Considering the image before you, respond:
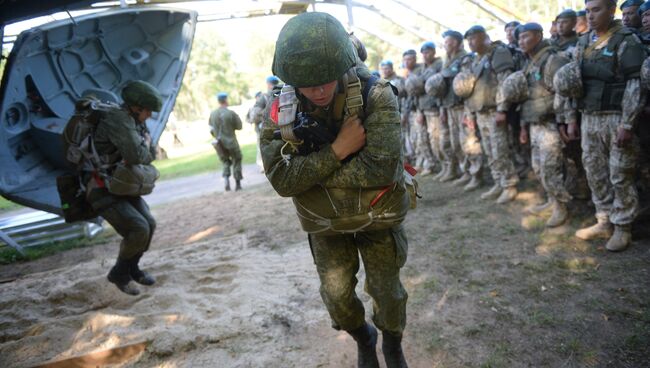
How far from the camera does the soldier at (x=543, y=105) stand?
420cm

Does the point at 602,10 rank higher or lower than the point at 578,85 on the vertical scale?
higher

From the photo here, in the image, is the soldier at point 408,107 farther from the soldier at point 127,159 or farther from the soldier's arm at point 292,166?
the soldier's arm at point 292,166

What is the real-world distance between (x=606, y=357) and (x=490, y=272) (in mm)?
1203

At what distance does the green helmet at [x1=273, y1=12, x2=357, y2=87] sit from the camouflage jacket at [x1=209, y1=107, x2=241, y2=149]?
7230mm

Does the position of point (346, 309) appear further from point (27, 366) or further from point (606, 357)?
point (27, 366)

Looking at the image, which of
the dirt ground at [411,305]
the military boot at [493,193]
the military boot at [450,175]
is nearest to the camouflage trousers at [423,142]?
the military boot at [450,175]

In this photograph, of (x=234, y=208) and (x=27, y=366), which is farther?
(x=234, y=208)

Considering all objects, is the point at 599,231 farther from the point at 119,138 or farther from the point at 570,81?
the point at 119,138

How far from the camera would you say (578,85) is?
3492 mm

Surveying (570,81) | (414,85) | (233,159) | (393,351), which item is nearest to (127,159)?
(393,351)

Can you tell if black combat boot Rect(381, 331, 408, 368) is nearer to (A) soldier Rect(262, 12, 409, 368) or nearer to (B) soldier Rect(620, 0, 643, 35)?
(A) soldier Rect(262, 12, 409, 368)

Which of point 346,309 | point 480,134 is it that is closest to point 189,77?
point 480,134

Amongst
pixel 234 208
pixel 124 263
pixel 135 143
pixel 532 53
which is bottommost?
pixel 234 208

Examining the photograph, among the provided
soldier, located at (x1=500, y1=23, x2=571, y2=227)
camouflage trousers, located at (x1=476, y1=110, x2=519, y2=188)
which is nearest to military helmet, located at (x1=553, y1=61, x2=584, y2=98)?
soldier, located at (x1=500, y1=23, x2=571, y2=227)
